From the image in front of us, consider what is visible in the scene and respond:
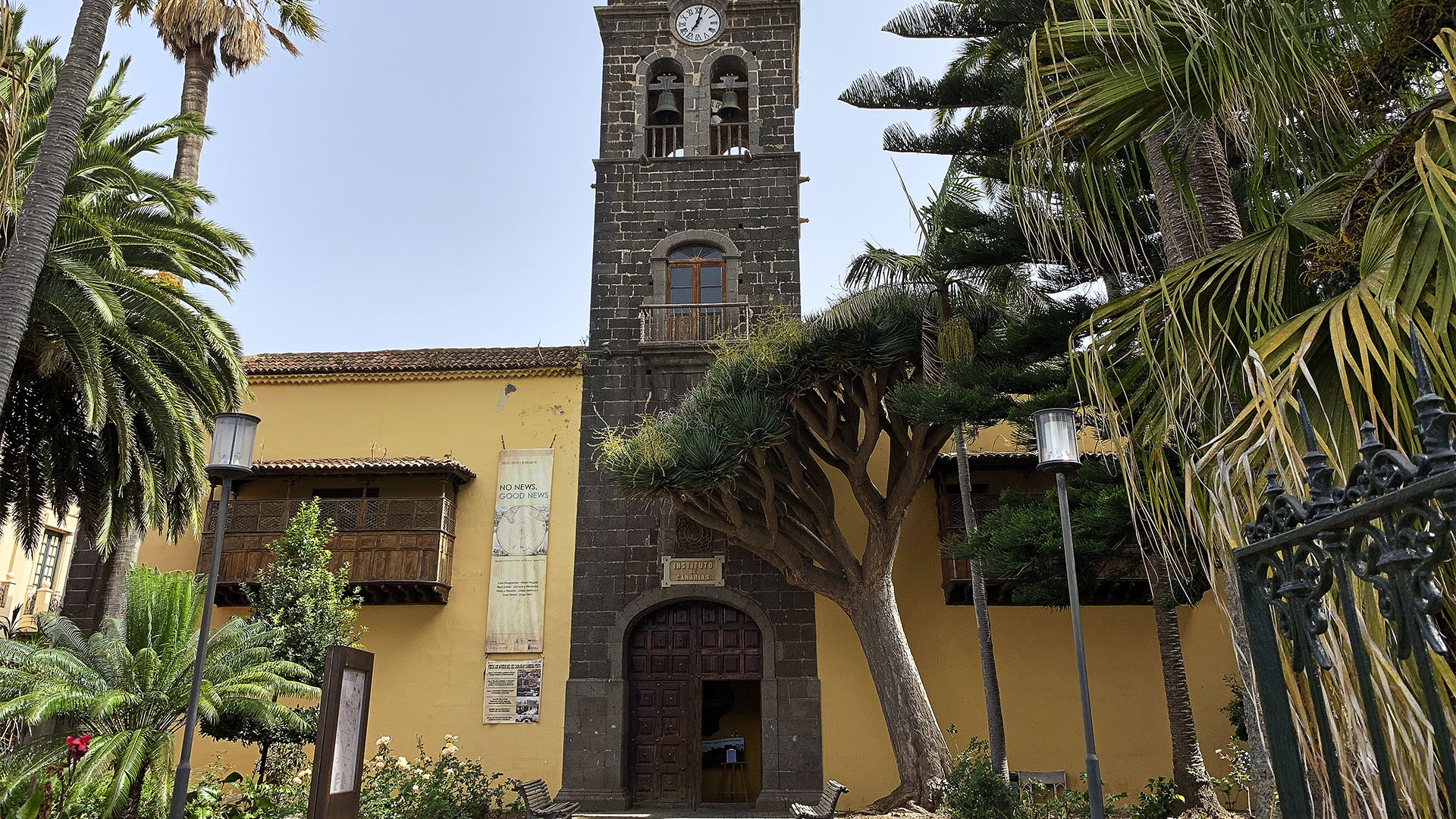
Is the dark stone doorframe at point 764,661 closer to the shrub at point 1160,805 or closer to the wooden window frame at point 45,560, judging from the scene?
the shrub at point 1160,805

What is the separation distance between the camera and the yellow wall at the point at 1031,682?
565 inches

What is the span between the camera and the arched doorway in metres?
14.6

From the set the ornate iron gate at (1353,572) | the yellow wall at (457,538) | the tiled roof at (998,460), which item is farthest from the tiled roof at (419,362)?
the ornate iron gate at (1353,572)

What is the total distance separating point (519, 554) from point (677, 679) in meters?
3.13

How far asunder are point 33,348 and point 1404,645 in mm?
11062

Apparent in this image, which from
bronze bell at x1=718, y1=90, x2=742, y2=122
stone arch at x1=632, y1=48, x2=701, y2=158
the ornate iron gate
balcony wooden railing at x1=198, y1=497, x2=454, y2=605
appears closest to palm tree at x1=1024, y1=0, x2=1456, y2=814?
the ornate iron gate

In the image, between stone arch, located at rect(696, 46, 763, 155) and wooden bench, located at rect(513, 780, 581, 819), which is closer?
wooden bench, located at rect(513, 780, 581, 819)

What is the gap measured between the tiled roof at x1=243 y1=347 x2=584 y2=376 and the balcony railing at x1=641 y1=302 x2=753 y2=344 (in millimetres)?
1246

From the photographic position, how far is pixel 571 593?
15.4 meters

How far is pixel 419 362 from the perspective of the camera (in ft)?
55.5

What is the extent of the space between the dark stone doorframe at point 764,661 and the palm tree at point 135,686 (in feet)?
15.7

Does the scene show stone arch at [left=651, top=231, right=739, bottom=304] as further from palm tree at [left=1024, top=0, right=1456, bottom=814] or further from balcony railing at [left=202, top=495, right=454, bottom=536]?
palm tree at [left=1024, top=0, right=1456, bottom=814]

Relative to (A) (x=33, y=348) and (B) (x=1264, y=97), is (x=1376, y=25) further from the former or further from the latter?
(A) (x=33, y=348)

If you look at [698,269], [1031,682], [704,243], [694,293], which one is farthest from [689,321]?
[1031,682]
